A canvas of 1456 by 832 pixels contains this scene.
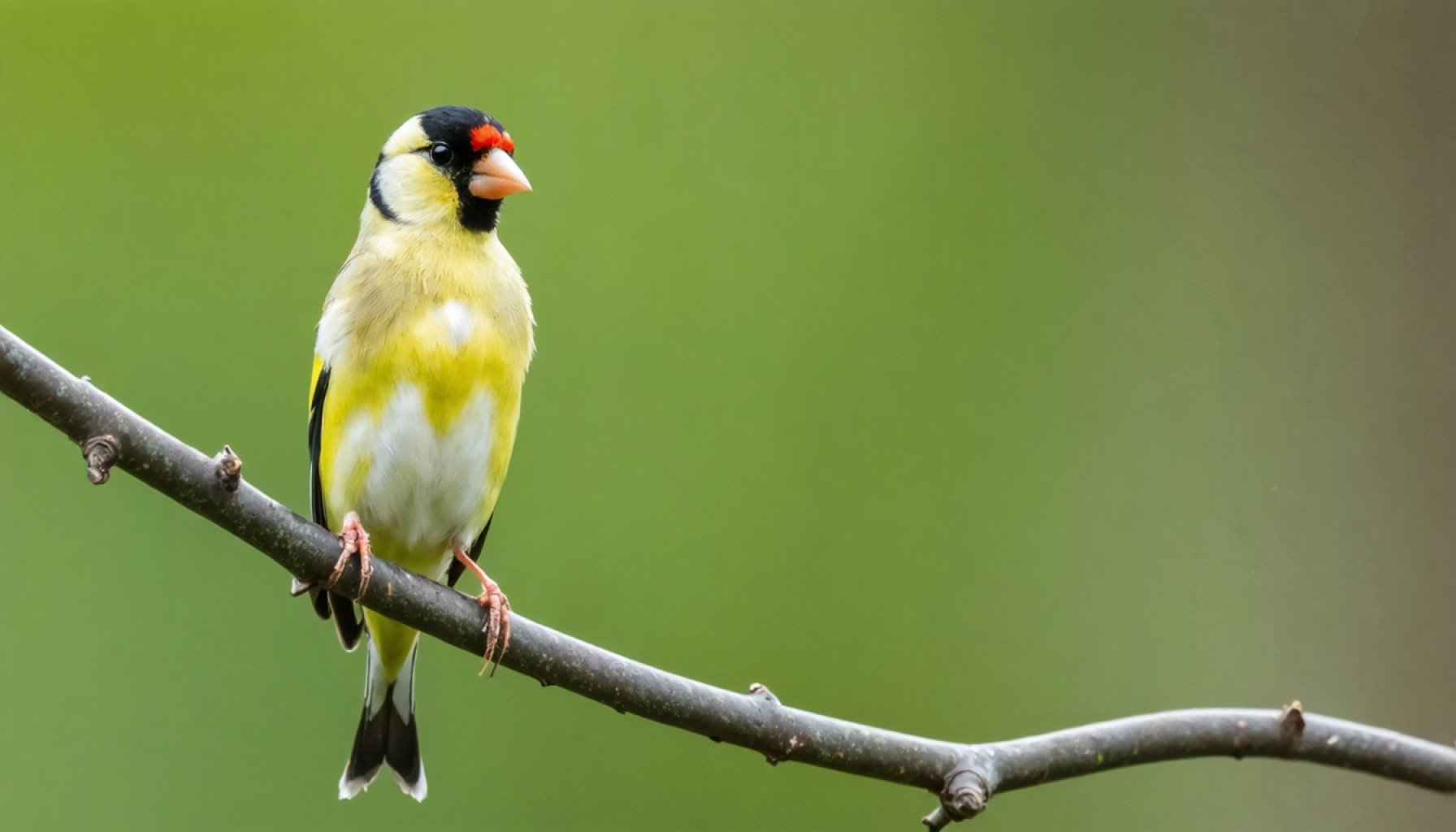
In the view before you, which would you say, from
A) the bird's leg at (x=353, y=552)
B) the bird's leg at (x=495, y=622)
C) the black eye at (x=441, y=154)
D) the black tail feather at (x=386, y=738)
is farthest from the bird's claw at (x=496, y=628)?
the black eye at (x=441, y=154)

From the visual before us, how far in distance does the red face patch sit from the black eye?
0.15 ft

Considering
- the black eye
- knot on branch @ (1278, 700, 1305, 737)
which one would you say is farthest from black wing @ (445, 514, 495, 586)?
knot on branch @ (1278, 700, 1305, 737)

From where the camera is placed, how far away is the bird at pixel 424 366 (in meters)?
2.18

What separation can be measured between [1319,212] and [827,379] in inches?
67.0

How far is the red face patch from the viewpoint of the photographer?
8.19ft

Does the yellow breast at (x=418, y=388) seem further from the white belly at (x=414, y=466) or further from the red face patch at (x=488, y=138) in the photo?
the red face patch at (x=488, y=138)

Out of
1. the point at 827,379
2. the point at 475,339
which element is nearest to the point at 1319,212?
the point at 827,379

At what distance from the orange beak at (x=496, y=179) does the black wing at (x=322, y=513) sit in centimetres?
44

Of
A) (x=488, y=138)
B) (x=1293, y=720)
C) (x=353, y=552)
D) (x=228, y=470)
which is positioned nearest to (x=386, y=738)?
(x=353, y=552)

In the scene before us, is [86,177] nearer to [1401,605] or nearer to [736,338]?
[736,338]

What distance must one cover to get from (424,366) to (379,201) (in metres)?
0.52

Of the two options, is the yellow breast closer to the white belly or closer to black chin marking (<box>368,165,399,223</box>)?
the white belly

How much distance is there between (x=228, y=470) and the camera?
1.47m

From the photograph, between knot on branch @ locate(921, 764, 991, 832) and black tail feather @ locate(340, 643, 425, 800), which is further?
black tail feather @ locate(340, 643, 425, 800)
